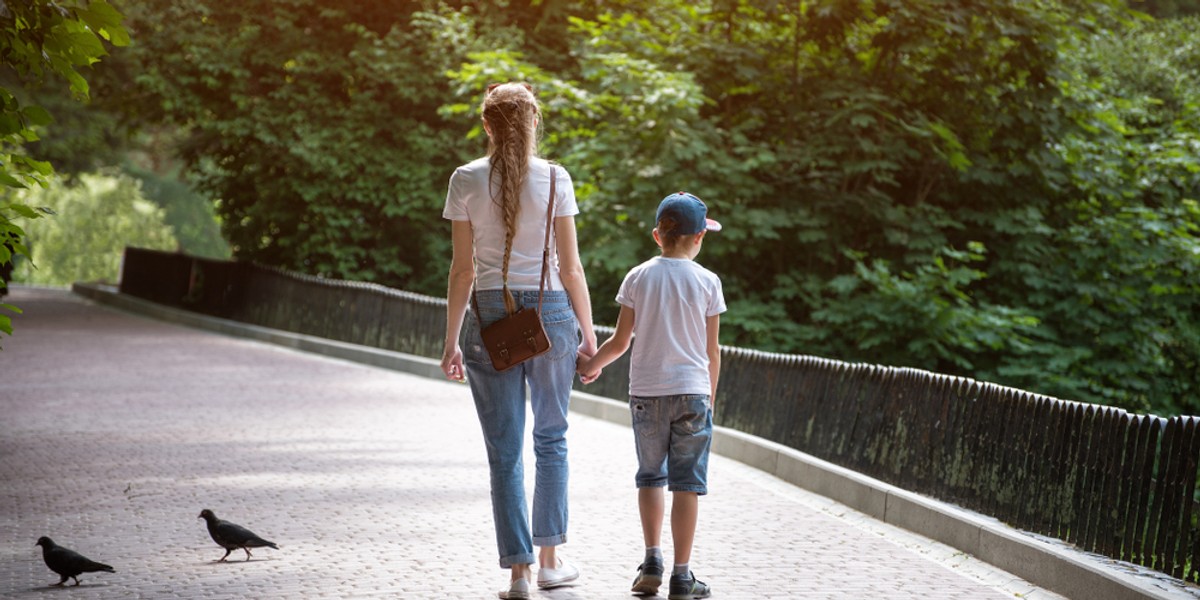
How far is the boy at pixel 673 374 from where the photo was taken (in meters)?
5.93

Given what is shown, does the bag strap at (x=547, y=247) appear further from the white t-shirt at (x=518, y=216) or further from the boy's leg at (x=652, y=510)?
the boy's leg at (x=652, y=510)

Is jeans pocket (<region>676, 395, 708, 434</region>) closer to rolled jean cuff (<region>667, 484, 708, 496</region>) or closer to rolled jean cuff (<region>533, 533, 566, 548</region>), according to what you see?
rolled jean cuff (<region>667, 484, 708, 496</region>)

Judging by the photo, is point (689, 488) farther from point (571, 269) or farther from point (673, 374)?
point (571, 269)

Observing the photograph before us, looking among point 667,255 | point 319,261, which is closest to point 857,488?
point 667,255

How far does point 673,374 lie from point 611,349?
28 cm

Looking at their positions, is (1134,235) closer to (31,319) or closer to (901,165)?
(901,165)

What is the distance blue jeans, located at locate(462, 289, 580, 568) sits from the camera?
5719mm

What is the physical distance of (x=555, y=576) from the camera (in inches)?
241

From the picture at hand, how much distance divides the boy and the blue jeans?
0.63 feet

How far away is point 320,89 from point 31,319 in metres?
6.39

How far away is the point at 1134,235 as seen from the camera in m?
17.4

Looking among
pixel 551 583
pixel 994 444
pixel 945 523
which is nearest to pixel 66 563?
pixel 551 583

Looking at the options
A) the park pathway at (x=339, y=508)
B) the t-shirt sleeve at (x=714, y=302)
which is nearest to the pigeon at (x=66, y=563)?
the park pathway at (x=339, y=508)

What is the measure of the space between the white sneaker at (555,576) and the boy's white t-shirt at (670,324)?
0.87 meters
